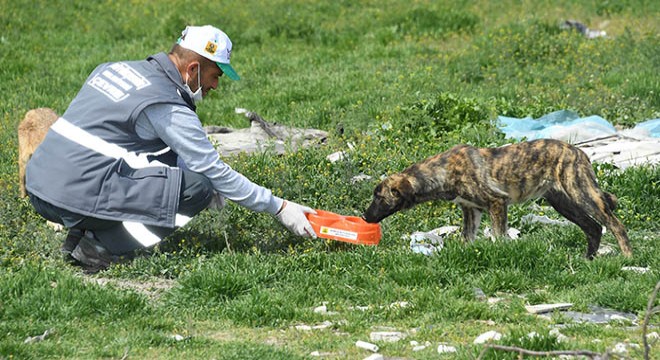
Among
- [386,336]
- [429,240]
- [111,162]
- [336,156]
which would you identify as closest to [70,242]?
[111,162]

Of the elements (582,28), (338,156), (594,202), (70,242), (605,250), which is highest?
(594,202)

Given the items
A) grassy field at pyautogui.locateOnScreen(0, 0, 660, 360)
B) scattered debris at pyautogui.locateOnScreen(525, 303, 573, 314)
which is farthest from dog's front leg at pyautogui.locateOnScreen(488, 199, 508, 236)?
scattered debris at pyautogui.locateOnScreen(525, 303, 573, 314)

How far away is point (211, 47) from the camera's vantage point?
7883 millimetres

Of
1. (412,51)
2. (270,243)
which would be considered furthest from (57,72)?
(270,243)

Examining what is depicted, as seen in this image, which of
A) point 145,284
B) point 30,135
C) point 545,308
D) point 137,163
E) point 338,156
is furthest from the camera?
point 338,156

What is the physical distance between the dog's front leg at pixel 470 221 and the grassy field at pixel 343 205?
492 mm

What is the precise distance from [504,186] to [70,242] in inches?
142

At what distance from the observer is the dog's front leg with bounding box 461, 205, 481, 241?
870cm

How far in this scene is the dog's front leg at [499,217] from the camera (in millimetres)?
8344

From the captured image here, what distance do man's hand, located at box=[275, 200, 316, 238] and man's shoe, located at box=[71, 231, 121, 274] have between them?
4.52ft

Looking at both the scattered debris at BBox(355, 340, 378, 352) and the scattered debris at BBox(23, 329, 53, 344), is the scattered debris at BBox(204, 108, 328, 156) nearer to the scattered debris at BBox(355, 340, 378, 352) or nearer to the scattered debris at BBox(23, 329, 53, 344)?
the scattered debris at BBox(23, 329, 53, 344)

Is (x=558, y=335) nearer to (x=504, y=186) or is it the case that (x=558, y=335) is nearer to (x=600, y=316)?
(x=600, y=316)

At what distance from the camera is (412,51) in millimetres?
16234

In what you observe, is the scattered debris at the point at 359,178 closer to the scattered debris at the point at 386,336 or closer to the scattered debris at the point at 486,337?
the scattered debris at the point at 386,336
